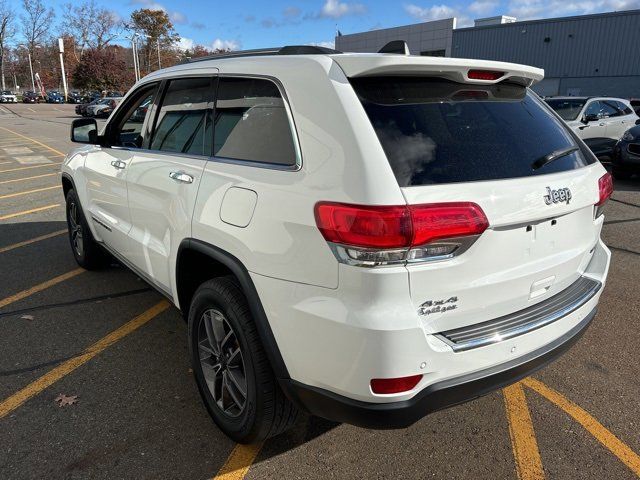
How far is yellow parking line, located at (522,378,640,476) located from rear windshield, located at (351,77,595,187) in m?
1.39

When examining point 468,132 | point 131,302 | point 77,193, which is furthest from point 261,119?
point 77,193

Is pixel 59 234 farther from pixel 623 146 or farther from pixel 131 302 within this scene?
pixel 623 146

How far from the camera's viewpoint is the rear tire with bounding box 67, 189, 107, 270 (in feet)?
15.7

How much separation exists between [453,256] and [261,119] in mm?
1148

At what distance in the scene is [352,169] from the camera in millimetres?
1882

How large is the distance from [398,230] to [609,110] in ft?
42.5

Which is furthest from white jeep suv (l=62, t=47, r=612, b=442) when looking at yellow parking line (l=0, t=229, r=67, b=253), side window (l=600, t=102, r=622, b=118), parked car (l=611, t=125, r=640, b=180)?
side window (l=600, t=102, r=622, b=118)

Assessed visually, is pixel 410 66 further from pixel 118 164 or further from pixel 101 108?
pixel 101 108

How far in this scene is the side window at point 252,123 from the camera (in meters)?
2.27

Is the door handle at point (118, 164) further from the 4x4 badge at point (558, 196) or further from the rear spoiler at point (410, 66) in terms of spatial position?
the 4x4 badge at point (558, 196)

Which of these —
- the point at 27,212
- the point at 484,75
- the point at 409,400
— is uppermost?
the point at 484,75

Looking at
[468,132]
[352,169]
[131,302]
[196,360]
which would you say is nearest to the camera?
[352,169]

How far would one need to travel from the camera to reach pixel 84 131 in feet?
14.8

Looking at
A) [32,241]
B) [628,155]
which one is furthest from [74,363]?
[628,155]
